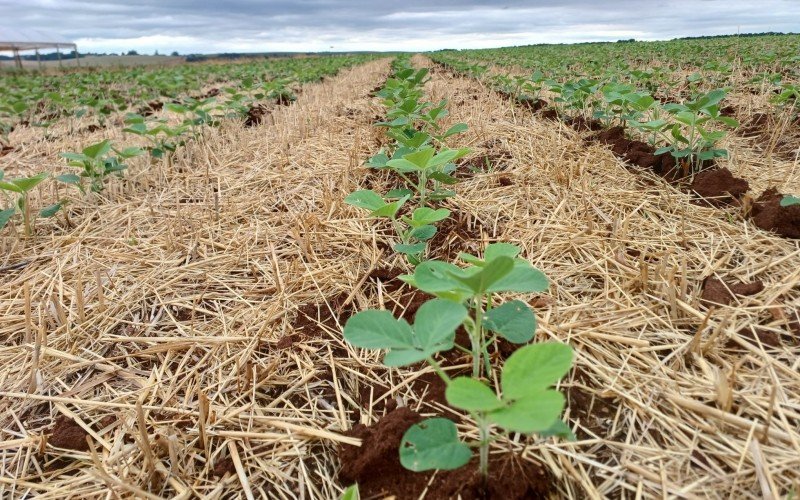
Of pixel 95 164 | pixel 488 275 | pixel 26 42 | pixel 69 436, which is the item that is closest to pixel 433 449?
pixel 488 275

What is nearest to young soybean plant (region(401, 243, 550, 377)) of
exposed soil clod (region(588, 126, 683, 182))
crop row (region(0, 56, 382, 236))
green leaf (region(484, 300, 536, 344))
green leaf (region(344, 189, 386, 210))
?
green leaf (region(484, 300, 536, 344))

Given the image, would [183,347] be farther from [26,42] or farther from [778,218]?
[26,42]

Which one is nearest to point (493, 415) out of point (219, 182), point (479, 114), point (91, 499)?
point (91, 499)

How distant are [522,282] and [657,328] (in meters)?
0.56

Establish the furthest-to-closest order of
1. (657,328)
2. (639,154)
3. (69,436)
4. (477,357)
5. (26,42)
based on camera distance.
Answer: (26,42)
(639,154)
(657,328)
(69,436)
(477,357)

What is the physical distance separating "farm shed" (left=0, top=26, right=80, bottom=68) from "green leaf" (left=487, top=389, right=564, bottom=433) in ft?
89.1

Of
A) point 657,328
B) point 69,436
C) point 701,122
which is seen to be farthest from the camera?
Answer: point 701,122

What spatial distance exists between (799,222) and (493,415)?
5.43ft

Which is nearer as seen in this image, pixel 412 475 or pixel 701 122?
pixel 412 475

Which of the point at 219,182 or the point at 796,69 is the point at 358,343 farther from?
the point at 796,69

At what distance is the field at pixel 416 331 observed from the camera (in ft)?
3.03

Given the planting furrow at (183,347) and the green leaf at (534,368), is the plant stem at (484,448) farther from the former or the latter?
the planting furrow at (183,347)

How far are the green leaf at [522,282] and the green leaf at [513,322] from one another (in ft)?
0.31

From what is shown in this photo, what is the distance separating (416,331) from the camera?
905mm
